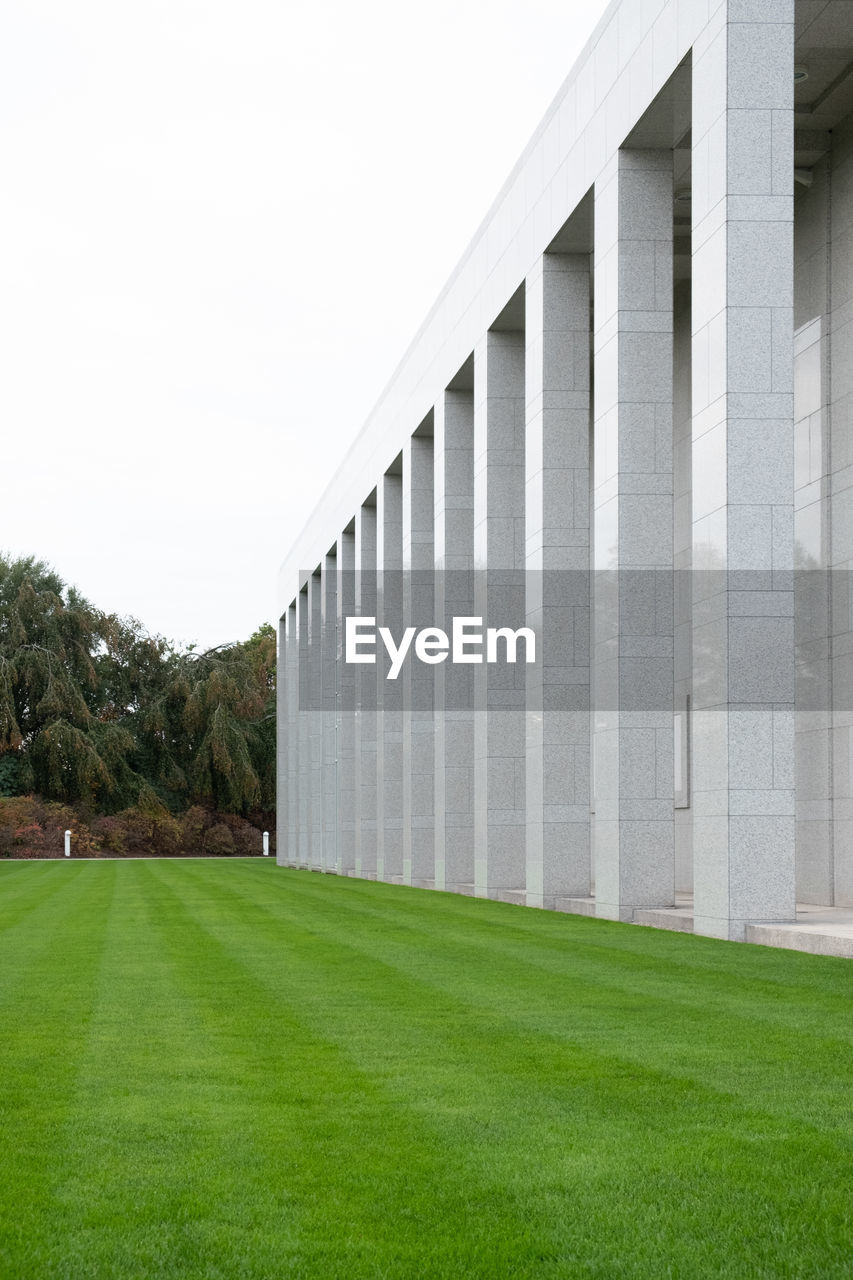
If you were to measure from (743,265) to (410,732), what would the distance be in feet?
64.9

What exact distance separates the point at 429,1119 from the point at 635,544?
13.6 m

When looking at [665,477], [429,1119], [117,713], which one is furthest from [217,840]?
[429,1119]

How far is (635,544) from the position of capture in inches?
763

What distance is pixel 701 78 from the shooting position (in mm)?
16859

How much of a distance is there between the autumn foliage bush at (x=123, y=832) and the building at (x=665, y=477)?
2803 centimetres

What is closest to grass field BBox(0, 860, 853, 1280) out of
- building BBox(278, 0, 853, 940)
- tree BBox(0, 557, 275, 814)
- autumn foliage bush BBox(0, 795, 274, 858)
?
building BBox(278, 0, 853, 940)

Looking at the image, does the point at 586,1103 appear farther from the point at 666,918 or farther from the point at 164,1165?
the point at 666,918

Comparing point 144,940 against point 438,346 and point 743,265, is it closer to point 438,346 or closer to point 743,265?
point 743,265

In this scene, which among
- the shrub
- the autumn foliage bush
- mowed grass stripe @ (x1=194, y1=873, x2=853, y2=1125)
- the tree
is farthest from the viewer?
the shrub

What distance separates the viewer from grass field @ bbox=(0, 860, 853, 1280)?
4.79 metres

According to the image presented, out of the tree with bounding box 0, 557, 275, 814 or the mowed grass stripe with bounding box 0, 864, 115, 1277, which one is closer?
the mowed grass stripe with bounding box 0, 864, 115, 1277

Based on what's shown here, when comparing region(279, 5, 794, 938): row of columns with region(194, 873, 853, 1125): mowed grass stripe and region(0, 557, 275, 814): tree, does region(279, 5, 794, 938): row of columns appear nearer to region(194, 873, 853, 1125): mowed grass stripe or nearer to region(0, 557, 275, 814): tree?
region(194, 873, 853, 1125): mowed grass stripe

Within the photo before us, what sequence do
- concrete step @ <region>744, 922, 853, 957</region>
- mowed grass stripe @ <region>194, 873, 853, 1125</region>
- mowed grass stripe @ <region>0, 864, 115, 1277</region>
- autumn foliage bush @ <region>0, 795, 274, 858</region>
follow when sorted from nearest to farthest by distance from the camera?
1. mowed grass stripe @ <region>0, 864, 115, 1277</region>
2. mowed grass stripe @ <region>194, 873, 853, 1125</region>
3. concrete step @ <region>744, 922, 853, 957</region>
4. autumn foliage bush @ <region>0, 795, 274, 858</region>

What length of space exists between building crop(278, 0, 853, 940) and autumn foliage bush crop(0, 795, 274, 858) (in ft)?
92.0
